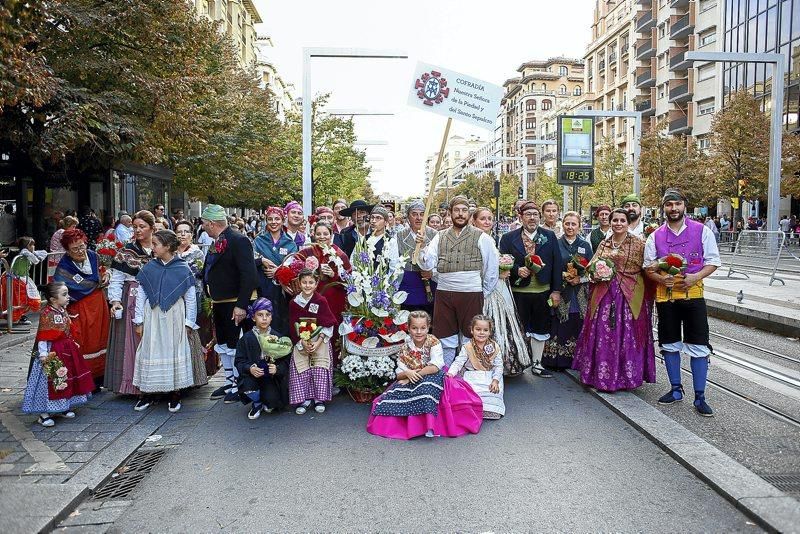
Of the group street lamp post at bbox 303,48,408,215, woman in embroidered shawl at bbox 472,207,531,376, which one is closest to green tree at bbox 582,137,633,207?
street lamp post at bbox 303,48,408,215

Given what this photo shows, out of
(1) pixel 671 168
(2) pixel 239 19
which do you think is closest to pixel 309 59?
(1) pixel 671 168

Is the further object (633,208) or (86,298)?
(633,208)

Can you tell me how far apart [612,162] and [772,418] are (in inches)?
1621

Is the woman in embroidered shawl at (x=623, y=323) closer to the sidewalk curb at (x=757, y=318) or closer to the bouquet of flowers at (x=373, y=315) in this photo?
the bouquet of flowers at (x=373, y=315)

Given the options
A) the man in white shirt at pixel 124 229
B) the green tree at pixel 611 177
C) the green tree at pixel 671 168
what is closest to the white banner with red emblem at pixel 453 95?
the man in white shirt at pixel 124 229

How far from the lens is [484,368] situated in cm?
638

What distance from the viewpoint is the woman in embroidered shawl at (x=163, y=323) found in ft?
21.3

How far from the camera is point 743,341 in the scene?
10344 millimetres

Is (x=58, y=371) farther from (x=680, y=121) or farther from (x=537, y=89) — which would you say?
(x=537, y=89)

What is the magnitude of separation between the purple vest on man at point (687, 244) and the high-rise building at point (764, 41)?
33.3 metres

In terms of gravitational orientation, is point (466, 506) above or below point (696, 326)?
below

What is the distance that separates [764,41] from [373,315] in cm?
4301

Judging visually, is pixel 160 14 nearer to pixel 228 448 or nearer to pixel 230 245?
pixel 230 245

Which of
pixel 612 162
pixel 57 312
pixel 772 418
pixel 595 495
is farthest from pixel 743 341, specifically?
pixel 612 162
